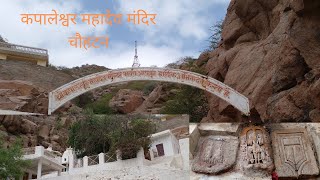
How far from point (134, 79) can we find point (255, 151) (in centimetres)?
438

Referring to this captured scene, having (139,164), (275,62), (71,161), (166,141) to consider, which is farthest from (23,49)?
(275,62)

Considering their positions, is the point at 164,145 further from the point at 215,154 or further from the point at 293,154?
the point at 293,154

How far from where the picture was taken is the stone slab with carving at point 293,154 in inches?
245

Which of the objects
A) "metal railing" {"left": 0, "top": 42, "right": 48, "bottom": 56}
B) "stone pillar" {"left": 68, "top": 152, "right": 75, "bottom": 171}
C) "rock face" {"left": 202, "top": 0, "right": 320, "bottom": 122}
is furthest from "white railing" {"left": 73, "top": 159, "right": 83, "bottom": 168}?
"metal railing" {"left": 0, "top": 42, "right": 48, "bottom": 56}

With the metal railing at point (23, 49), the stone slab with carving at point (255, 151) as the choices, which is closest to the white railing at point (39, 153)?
the stone slab with carving at point (255, 151)

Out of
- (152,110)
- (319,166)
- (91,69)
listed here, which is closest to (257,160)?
(319,166)

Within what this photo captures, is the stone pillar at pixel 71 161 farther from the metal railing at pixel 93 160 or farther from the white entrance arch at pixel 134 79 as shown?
the white entrance arch at pixel 134 79

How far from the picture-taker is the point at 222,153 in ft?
22.0

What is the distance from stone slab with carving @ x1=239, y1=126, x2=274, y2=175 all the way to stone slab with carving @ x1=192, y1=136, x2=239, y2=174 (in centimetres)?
13

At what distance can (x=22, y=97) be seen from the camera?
3338cm

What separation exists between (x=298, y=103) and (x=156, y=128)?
49.4 ft

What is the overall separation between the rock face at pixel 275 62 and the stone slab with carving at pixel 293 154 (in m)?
4.16

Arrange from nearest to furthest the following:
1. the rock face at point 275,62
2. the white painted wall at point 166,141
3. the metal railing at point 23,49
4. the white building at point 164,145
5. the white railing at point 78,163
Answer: the rock face at point 275,62 → the white railing at point 78,163 → the white building at point 164,145 → the white painted wall at point 166,141 → the metal railing at point 23,49

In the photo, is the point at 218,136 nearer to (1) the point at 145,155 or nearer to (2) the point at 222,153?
(2) the point at 222,153
